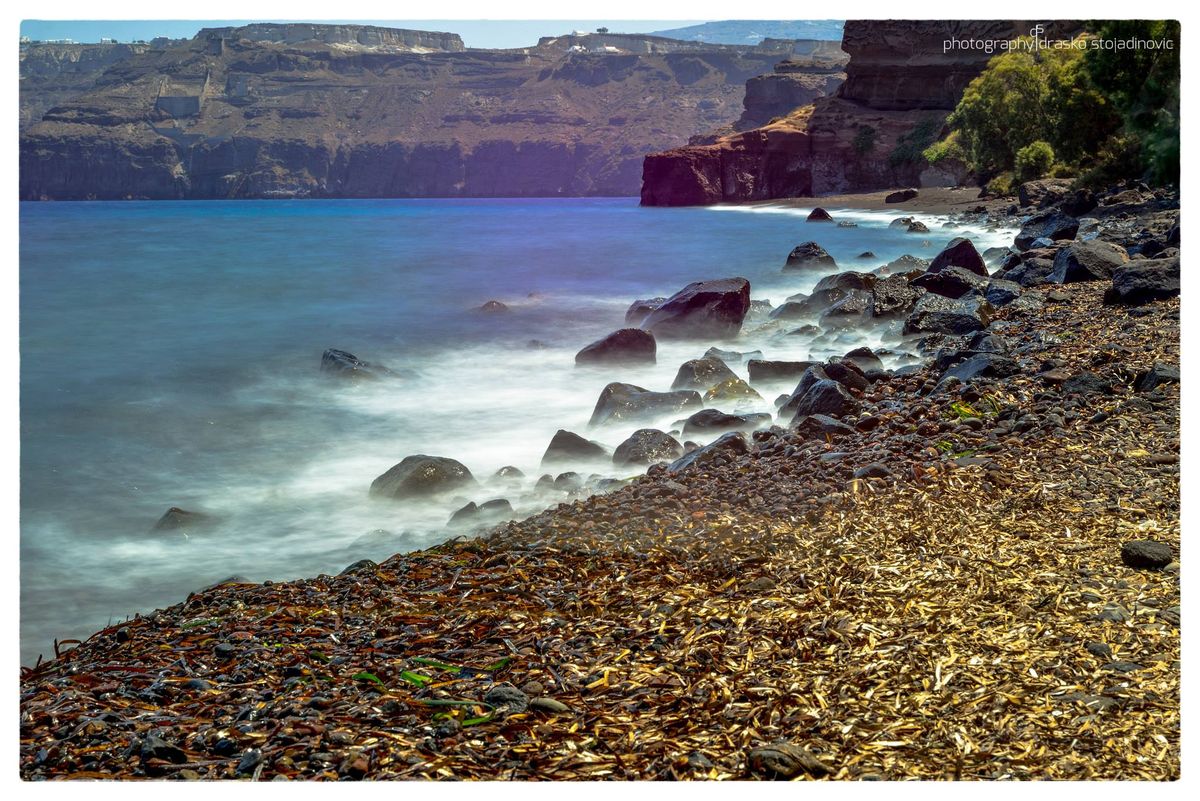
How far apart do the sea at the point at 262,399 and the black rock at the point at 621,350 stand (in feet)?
0.74

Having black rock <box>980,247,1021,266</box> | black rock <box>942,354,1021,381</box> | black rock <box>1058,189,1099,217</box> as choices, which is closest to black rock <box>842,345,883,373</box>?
black rock <box>942,354,1021,381</box>

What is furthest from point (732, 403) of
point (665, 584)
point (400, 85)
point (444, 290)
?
point (400, 85)

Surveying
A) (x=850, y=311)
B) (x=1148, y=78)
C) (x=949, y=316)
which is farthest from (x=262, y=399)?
(x=1148, y=78)

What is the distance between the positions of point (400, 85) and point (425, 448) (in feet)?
303

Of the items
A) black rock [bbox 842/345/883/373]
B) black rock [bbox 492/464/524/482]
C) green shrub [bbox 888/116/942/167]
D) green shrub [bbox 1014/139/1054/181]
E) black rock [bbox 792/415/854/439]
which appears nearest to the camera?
black rock [bbox 792/415/854/439]

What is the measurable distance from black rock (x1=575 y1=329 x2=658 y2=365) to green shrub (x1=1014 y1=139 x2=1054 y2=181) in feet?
110

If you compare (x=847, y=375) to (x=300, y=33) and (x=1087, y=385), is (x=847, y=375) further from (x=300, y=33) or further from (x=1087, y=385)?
(x=300, y=33)

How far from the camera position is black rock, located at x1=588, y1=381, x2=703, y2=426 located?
9.78 m

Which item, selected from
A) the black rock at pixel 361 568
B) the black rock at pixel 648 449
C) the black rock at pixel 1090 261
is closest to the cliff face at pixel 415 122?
the black rock at pixel 648 449

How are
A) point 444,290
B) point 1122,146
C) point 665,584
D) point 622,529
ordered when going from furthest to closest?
point 1122,146, point 444,290, point 622,529, point 665,584

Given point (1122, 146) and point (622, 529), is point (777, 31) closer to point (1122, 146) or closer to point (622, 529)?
point (622, 529)

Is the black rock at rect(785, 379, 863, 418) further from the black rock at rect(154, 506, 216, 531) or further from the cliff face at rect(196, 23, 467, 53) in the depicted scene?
the black rock at rect(154, 506, 216, 531)

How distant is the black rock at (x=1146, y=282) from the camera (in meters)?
8.71

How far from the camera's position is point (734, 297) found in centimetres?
1521
